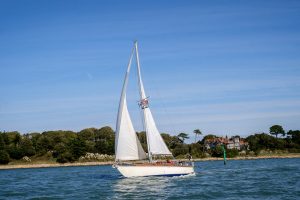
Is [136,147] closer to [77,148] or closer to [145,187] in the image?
[145,187]

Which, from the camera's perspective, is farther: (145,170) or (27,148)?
(27,148)

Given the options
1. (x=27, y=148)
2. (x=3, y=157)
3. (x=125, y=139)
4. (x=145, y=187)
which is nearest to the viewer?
(x=145, y=187)

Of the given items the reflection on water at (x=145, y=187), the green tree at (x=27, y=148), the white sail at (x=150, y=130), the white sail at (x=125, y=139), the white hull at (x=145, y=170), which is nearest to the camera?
the reflection on water at (x=145, y=187)

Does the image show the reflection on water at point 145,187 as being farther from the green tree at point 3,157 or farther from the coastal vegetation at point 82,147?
the green tree at point 3,157

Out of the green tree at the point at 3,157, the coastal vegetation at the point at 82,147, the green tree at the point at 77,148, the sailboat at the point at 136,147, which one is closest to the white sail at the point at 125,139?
the sailboat at the point at 136,147

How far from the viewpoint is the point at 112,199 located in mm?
42688

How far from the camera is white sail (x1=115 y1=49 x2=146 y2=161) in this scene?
198 feet

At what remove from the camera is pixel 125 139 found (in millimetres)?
60375

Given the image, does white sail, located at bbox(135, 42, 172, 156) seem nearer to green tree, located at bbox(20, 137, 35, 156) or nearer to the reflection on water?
the reflection on water

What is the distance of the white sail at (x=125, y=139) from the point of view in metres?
60.3

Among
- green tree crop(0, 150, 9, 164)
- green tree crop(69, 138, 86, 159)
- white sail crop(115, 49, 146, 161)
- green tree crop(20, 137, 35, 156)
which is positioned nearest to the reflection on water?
white sail crop(115, 49, 146, 161)

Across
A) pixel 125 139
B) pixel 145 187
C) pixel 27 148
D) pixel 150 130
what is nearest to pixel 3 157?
pixel 27 148

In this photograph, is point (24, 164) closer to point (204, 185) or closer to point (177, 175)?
point (177, 175)

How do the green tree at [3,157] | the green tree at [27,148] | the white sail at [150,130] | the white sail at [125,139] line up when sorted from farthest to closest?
the green tree at [27,148]
the green tree at [3,157]
the white sail at [150,130]
the white sail at [125,139]
